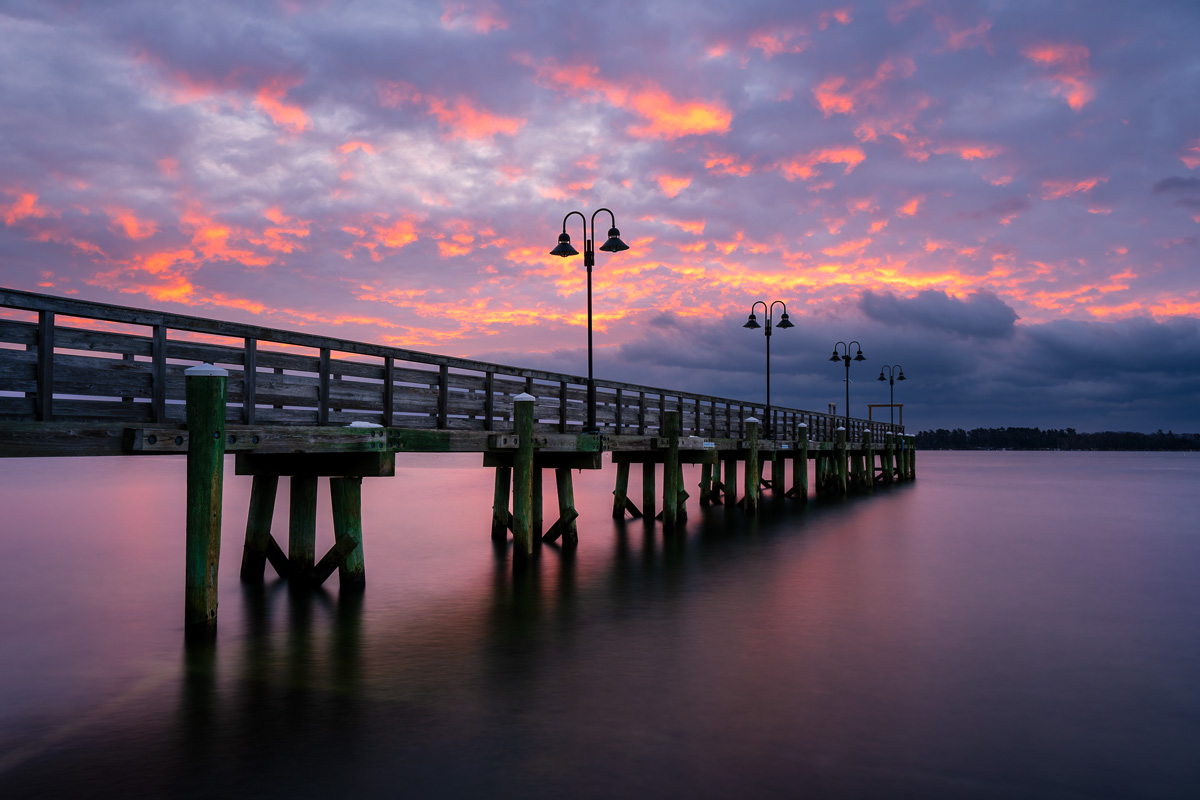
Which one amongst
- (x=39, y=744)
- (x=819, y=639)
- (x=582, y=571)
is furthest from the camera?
(x=582, y=571)

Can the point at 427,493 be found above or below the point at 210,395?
below

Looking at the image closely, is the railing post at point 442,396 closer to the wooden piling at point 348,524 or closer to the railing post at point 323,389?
the wooden piling at point 348,524

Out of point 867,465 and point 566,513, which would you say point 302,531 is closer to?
point 566,513

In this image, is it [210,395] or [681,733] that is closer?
[681,733]

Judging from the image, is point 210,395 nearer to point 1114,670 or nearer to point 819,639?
point 819,639

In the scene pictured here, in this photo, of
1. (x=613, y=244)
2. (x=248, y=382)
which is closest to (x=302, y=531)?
(x=248, y=382)

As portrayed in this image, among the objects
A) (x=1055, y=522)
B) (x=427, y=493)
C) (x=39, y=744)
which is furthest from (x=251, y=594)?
(x=427, y=493)

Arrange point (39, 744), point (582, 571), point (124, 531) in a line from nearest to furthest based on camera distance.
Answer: point (39, 744) < point (582, 571) < point (124, 531)

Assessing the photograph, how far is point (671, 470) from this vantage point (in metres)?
22.4

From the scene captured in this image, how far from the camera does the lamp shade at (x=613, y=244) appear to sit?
18547mm

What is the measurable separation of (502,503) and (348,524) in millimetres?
7733

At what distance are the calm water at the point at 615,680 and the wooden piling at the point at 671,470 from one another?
2904mm

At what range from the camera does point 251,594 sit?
521 inches

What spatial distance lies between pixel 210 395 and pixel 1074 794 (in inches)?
359
